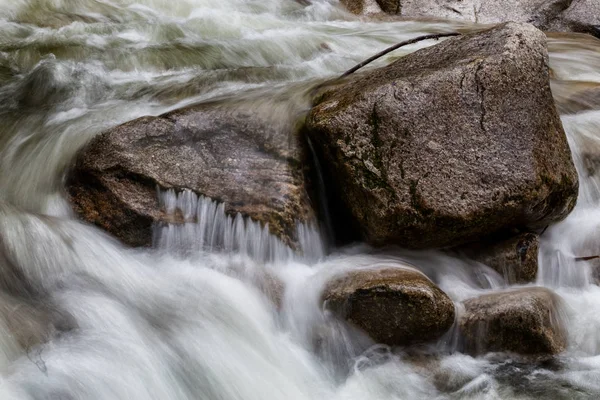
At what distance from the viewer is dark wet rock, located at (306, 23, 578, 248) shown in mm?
4449

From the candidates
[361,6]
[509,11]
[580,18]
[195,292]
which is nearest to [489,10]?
[509,11]

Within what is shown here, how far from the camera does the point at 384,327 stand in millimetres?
4113

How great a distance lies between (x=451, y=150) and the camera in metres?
4.55

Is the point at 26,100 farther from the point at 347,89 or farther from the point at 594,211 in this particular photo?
the point at 594,211

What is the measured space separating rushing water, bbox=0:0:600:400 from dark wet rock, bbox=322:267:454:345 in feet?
0.35

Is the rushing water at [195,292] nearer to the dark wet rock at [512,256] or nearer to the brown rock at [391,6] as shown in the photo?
the dark wet rock at [512,256]

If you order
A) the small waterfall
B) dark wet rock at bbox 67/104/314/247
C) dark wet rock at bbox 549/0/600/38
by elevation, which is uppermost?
dark wet rock at bbox 549/0/600/38

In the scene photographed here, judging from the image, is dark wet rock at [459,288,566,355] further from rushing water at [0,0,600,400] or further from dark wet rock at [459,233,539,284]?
dark wet rock at [459,233,539,284]

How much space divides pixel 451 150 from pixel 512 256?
877 millimetres

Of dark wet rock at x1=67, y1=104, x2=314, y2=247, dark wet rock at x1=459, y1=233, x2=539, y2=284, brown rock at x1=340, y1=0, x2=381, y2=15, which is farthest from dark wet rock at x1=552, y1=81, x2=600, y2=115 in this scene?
brown rock at x1=340, y1=0, x2=381, y2=15

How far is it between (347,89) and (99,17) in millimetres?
4232

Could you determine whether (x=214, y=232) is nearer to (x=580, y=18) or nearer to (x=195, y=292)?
(x=195, y=292)

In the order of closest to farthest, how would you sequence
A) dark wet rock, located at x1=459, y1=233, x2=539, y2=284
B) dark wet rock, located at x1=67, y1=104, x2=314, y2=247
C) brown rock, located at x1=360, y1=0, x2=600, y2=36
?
1. dark wet rock, located at x1=67, y1=104, x2=314, y2=247
2. dark wet rock, located at x1=459, y1=233, x2=539, y2=284
3. brown rock, located at x1=360, y1=0, x2=600, y2=36

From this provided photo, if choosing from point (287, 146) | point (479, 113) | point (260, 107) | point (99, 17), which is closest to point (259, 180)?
point (287, 146)
